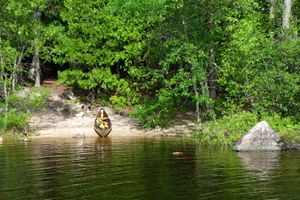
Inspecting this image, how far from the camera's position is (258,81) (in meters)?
27.0

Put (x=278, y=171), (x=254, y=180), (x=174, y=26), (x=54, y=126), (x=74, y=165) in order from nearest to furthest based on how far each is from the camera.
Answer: (x=254, y=180)
(x=278, y=171)
(x=74, y=165)
(x=174, y=26)
(x=54, y=126)

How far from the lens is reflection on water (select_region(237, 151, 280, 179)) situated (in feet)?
56.5

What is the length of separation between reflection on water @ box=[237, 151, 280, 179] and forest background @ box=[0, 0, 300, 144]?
2592 mm

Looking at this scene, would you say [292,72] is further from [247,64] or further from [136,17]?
[136,17]

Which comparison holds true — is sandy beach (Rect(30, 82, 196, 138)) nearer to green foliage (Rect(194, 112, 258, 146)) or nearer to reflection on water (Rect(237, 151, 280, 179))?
green foliage (Rect(194, 112, 258, 146))

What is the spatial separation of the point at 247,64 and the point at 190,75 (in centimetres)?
387

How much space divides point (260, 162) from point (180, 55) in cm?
1295

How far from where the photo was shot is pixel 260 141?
22672 millimetres

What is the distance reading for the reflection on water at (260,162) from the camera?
1724 cm

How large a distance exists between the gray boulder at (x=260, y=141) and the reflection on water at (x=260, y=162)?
615mm

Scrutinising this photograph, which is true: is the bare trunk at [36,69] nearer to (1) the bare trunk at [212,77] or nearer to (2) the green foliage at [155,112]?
(2) the green foliage at [155,112]

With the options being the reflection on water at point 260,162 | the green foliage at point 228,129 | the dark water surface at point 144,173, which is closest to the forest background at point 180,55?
the green foliage at point 228,129

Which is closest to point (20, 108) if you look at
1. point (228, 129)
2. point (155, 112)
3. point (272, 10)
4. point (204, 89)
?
point (155, 112)

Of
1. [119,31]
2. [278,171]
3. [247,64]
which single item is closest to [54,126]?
[119,31]
